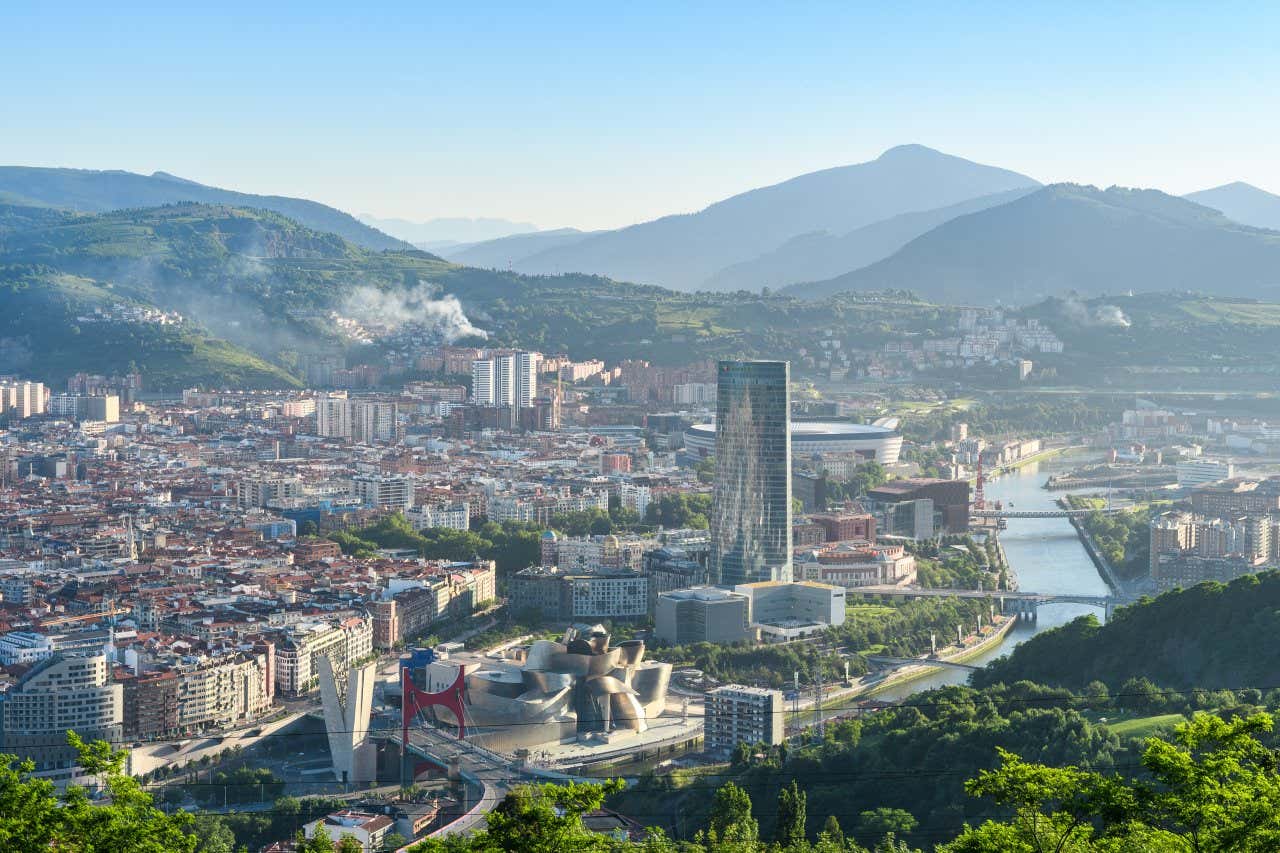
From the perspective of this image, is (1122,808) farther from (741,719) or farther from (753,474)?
(753,474)

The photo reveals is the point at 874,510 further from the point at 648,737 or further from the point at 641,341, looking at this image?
the point at 641,341

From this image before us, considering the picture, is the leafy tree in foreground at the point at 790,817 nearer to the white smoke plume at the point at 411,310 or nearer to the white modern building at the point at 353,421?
the white modern building at the point at 353,421

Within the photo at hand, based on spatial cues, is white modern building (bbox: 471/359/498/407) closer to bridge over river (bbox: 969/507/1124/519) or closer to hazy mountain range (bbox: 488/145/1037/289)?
bridge over river (bbox: 969/507/1124/519)

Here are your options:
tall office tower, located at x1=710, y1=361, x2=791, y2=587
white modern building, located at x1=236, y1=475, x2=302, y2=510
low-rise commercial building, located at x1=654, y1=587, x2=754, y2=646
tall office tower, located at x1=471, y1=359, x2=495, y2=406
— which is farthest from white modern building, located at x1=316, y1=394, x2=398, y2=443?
low-rise commercial building, located at x1=654, y1=587, x2=754, y2=646

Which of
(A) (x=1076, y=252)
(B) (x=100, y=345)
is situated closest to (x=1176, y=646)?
(B) (x=100, y=345)

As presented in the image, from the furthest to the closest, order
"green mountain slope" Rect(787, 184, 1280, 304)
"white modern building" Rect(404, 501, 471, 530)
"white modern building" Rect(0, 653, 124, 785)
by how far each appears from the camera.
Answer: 1. "green mountain slope" Rect(787, 184, 1280, 304)
2. "white modern building" Rect(404, 501, 471, 530)
3. "white modern building" Rect(0, 653, 124, 785)
